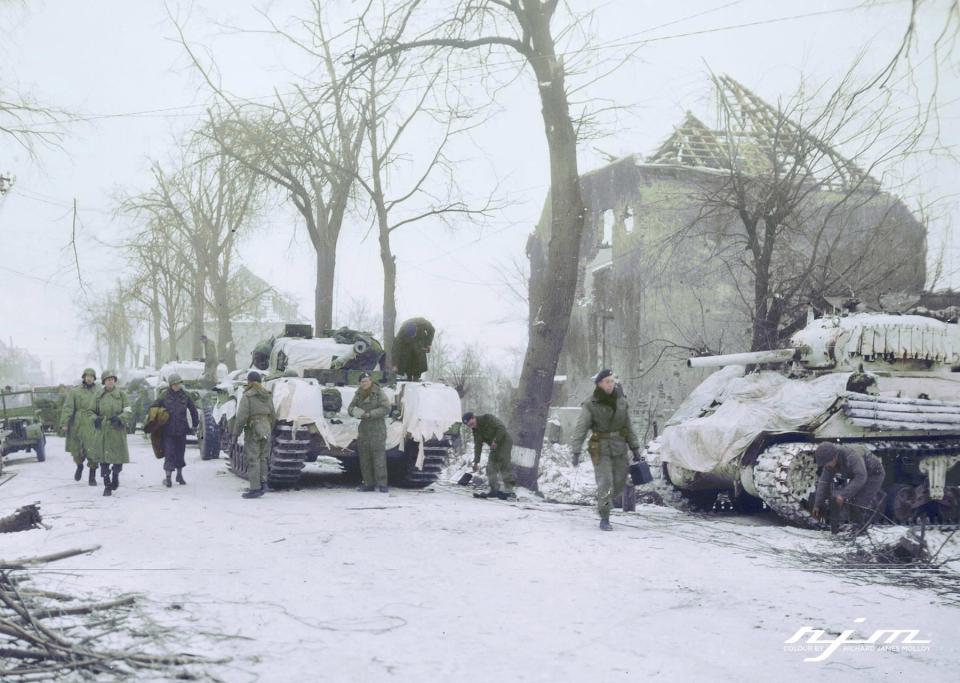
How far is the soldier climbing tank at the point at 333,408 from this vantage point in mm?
12125

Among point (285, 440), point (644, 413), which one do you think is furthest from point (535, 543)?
point (644, 413)

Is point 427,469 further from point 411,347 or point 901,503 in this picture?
point 901,503

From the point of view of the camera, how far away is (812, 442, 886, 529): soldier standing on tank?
10.4 m

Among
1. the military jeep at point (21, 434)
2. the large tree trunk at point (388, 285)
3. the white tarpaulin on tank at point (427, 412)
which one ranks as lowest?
the military jeep at point (21, 434)

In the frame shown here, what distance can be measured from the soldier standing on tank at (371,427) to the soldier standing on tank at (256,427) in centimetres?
121

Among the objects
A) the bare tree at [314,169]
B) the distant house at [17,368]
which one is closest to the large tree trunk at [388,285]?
the bare tree at [314,169]

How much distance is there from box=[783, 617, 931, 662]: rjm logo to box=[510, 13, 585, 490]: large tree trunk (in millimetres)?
8201

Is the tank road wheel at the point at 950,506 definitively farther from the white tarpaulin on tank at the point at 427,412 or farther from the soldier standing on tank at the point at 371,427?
the soldier standing on tank at the point at 371,427

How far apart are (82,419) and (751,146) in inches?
680

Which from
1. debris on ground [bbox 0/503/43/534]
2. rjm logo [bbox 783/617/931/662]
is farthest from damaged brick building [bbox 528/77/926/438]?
rjm logo [bbox 783/617/931/662]

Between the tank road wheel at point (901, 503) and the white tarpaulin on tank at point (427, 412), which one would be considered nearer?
the tank road wheel at point (901, 503)

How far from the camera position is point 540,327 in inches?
538

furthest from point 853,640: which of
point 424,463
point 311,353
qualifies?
point 311,353

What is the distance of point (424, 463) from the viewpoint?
13367 mm
